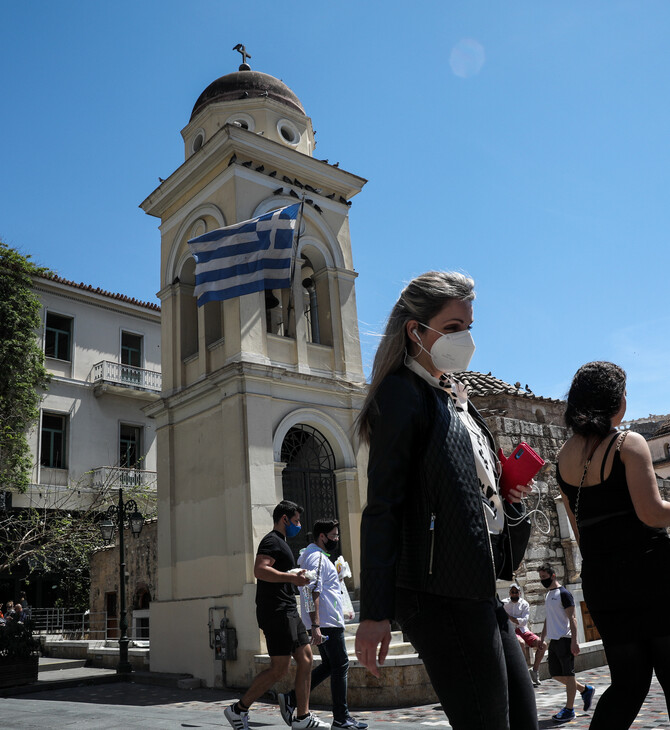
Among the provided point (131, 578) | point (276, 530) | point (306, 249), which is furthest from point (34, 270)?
point (276, 530)

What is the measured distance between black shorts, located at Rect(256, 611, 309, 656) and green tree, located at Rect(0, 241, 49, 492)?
18.9 metres

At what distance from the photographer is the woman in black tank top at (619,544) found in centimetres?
288

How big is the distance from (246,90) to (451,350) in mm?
13082

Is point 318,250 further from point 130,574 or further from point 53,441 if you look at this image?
point 53,441

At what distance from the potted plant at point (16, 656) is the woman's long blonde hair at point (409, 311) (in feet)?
35.7

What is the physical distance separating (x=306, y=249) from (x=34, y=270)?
14.2 metres

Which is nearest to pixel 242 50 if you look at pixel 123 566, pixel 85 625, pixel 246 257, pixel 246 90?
pixel 246 90

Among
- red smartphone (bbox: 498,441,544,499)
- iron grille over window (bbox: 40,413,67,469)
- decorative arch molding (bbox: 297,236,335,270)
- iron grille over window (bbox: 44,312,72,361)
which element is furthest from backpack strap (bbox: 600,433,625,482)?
iron grille over window (bbox: 44,312,72,361)

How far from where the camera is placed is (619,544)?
9.89 ft

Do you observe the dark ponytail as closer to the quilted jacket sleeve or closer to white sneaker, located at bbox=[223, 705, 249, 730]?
the quilted jacket sleeve

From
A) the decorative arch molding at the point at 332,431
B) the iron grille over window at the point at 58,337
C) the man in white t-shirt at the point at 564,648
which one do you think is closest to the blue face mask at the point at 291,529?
the man in white t-shirt at the point at 564,648

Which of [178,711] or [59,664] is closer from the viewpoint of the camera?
[178,711]

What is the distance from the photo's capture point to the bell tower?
11.1 m

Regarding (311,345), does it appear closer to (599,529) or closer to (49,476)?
(599,529)
